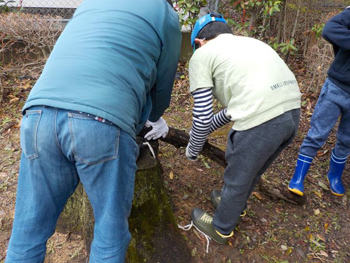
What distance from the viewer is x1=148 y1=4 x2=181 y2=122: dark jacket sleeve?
1500 mm

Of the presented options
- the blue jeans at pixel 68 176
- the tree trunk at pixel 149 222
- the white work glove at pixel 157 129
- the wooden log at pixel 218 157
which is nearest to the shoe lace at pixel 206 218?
the tree trunk at pixel 149 222

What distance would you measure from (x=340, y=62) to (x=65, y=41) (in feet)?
6.88

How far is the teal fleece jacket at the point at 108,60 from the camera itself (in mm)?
1147

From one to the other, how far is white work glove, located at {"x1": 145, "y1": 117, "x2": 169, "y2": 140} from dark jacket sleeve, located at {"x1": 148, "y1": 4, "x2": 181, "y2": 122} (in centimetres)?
20

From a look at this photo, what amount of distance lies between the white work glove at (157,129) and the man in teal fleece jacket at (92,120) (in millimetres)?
651

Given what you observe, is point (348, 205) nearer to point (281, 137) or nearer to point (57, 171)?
point (281, 137)

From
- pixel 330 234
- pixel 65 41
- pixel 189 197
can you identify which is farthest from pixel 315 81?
pixel 65 41

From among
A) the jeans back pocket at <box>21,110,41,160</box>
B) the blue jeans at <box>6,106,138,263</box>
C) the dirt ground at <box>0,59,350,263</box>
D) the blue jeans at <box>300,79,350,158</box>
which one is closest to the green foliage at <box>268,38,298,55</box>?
the dirt ground at <box>0,59,350,263</box>

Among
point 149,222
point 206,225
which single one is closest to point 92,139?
point 149,222

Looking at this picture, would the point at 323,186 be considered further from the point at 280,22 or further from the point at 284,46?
the point at 280,22

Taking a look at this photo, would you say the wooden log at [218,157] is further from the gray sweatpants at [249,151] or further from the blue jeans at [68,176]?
the blue jeans at [68,176]

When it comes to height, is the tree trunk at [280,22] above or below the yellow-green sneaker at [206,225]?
above

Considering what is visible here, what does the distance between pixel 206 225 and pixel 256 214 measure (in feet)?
1.82

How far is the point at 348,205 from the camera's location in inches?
108
